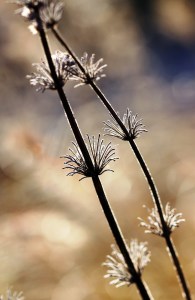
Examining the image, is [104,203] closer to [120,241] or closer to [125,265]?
[120,241]

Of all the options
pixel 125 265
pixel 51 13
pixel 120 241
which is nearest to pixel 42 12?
pixel 51 13

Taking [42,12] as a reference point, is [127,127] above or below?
below

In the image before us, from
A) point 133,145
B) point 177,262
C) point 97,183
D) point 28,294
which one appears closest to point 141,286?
point 177,262

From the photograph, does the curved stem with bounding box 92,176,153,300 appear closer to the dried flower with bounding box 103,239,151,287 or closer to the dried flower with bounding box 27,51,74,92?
the dried flower with bounding box 103,239,151,287

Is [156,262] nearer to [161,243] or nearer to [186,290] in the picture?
[161,243]

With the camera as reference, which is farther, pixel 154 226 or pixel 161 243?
pixel 161 243

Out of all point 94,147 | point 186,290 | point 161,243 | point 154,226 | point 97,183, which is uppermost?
point 161,243

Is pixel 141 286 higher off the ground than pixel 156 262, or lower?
lower
